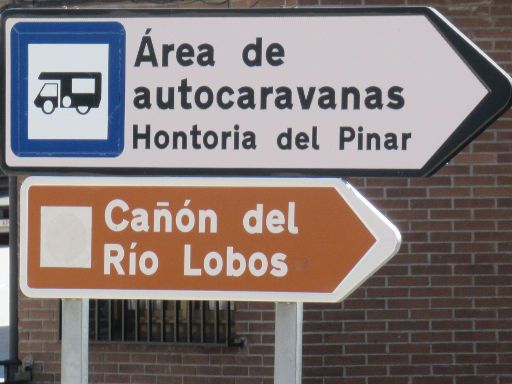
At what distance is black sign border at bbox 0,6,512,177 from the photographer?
2533 millimetres

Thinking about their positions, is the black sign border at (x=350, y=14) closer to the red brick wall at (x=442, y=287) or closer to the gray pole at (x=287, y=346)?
the gray pole at (x=287, y=346)

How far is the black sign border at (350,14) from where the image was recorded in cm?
253

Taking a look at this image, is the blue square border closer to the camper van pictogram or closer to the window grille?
the camper van pictogram

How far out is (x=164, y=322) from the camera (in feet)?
23.2

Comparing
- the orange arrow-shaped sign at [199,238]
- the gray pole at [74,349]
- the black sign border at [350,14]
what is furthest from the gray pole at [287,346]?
the gray pole at [74,349]

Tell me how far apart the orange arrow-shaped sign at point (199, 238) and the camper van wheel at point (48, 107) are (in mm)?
170

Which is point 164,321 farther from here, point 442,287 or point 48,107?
point 48,107

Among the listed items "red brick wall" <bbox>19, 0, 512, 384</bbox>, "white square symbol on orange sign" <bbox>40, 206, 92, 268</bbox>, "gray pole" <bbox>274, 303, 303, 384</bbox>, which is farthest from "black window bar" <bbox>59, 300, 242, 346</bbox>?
"gray pole" <bbox>274, 303, 303, 384</bbox>

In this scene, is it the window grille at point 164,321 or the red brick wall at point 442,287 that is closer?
the red brick wall at point 442,287

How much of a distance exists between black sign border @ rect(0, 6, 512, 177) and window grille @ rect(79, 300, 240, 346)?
4.23 metres

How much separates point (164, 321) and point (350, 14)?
4.69m

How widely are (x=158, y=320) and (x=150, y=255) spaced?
442cm

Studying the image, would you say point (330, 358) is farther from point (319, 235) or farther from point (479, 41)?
point (319, 235)

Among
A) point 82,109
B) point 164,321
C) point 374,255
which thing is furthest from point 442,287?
point 82,109
